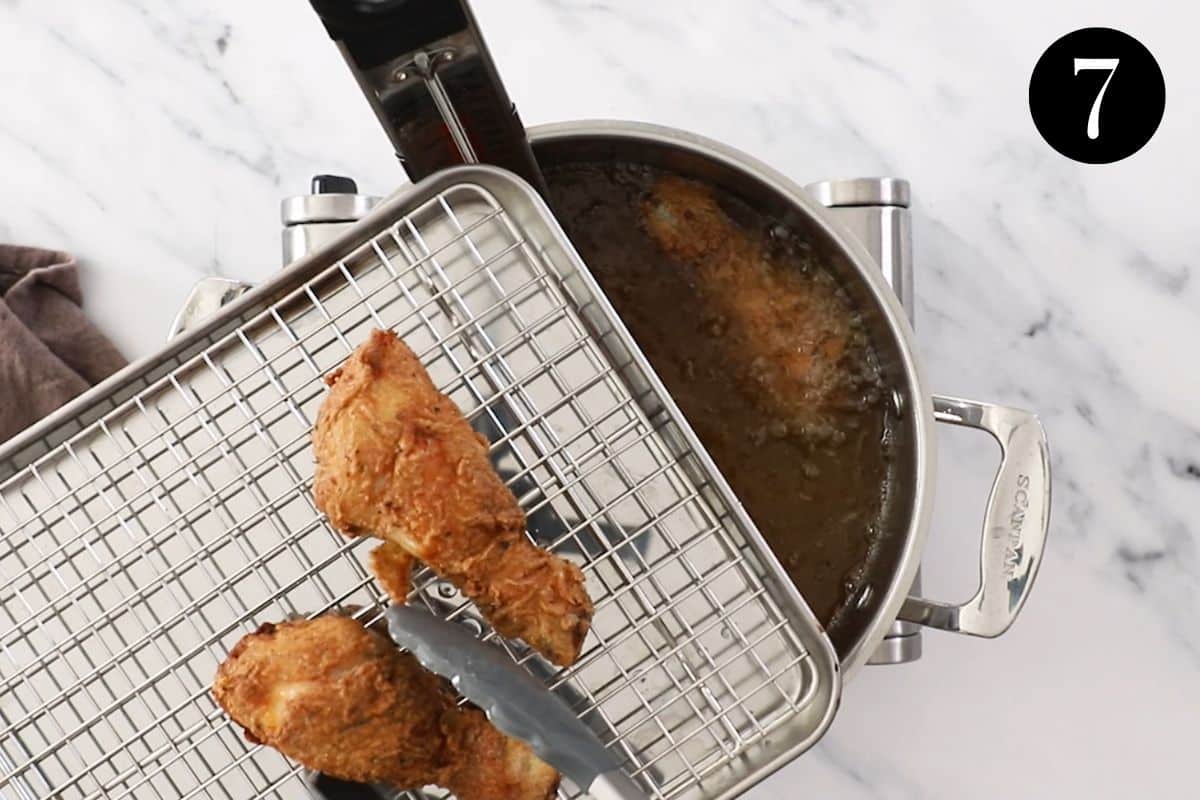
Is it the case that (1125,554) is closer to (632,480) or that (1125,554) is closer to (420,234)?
(632,480)

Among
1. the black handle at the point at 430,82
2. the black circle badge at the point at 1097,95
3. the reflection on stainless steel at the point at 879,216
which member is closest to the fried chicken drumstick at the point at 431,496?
the black handle at the point at 430,82

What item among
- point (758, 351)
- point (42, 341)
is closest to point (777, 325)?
point (758, 351)

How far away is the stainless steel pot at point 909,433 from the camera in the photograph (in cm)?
85

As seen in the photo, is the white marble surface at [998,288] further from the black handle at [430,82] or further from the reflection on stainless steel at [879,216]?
the black handle at [430,82]

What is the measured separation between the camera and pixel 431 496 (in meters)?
0.69

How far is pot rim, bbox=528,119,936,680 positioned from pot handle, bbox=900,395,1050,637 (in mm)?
62

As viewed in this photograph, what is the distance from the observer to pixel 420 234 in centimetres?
79

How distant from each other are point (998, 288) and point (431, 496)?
65 centimetres

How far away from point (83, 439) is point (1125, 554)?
Result: 0.95 meters

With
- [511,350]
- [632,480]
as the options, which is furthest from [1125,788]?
[511,350]

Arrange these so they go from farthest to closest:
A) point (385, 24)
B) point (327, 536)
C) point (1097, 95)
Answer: point (1097, 95), point (327, 536), point (385, 24)

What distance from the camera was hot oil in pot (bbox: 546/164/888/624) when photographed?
951 mm

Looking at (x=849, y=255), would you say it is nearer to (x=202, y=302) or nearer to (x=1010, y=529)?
(x=1010, y=529)

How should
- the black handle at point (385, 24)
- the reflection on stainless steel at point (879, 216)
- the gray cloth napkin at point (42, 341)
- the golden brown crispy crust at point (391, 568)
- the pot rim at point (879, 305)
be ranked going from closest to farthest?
the black handle at point (385, 24), the golden brown crispy crust at point (391, 568), the pot rim at point (879, 305), the reflection on stainless steel at point (879, 216), the gray cloth napkin at point (42, 341)
